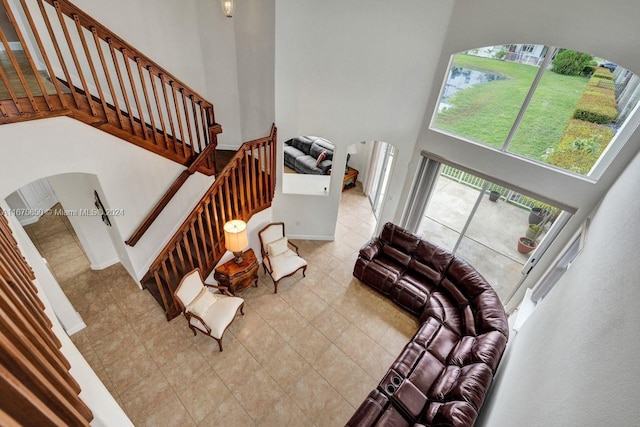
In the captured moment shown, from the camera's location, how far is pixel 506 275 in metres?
5.18

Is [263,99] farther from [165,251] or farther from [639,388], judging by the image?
[639,388]

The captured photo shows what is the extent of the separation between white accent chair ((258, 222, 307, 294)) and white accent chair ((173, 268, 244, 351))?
0.81 m

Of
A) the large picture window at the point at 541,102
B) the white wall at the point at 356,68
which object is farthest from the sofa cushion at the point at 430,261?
the large picture window at the point at 541,102

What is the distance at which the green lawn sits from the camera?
3740mm

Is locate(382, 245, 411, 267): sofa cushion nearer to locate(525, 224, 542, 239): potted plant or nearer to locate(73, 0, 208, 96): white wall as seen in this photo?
locate(525, 224, 542, 239): potted plant

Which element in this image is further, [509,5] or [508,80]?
[508,80]

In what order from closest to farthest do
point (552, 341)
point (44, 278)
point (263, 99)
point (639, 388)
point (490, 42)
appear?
point (639, 388)
point (552, 341)
point (44, 278)
point (490, 42)
point (263, 99)

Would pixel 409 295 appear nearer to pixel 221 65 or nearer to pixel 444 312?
pixel 444 312

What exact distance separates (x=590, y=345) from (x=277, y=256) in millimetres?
4047

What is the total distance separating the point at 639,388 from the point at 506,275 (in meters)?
4.46

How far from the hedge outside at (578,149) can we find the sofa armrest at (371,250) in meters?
2.76

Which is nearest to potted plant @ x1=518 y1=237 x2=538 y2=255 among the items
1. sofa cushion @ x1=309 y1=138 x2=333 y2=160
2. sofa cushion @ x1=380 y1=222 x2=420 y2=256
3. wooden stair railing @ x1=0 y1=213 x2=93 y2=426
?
sofa cushion @ x1=380 y1=222 x2=420 y2=256

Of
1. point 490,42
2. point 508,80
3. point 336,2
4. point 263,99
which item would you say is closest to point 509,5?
point 490,42

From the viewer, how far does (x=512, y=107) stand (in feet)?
13.5
